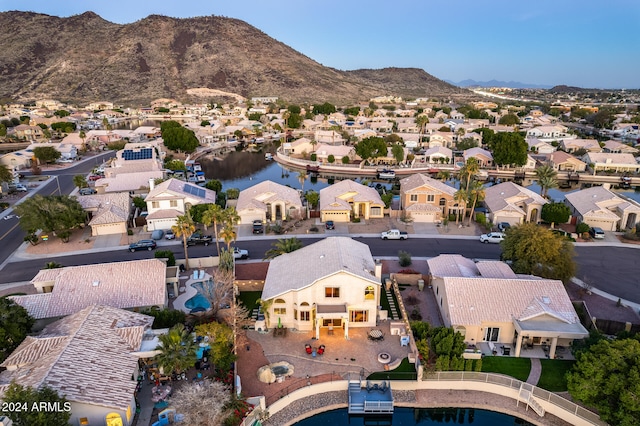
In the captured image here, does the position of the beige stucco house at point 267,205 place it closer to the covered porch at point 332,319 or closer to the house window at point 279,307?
the house window at point 279,307

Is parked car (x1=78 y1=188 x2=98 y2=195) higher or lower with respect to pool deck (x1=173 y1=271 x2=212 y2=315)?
higher

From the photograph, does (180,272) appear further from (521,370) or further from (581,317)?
(581,317)

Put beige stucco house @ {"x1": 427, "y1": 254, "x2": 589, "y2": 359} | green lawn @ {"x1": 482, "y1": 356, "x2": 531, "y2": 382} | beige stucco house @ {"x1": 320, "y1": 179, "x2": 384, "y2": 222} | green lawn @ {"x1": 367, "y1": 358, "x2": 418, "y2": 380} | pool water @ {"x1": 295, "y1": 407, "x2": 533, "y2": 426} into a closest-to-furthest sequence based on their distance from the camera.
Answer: pool water @ {"x1": 295, "y1": 407, "x2": 533, "y2": 426}
green lawn @ {"x1": 367, "y1": 358, "x2": 418, "y2": 380}
green lawn @ {"x1": 482, "y1": 356, "x2": 531, "y2": 382}
beige stucco house @ {"x1": 427, "y1": 254, "x2": 589, "y2": 359}
beige stucco house @ {"x1": 320, "y1": 179, "x2": 384, "y2": 222}

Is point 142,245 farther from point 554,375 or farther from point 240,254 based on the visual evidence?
point 554,375

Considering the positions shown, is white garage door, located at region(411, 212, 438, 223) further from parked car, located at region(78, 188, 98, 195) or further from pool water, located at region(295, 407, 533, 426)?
parked car, located at region(78, 188, 98, 195)

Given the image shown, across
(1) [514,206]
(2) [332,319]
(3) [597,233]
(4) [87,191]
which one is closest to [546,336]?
(2) [332,319]

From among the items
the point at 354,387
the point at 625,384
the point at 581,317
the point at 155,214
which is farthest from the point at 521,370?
the point at 155,214

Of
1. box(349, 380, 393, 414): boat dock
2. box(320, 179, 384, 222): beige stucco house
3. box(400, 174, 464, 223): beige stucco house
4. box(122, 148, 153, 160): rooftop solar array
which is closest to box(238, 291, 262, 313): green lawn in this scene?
box(349, 380, 393, 414): boat dock

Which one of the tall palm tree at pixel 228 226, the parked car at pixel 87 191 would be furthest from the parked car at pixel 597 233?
the parked car at pixel 87 191
